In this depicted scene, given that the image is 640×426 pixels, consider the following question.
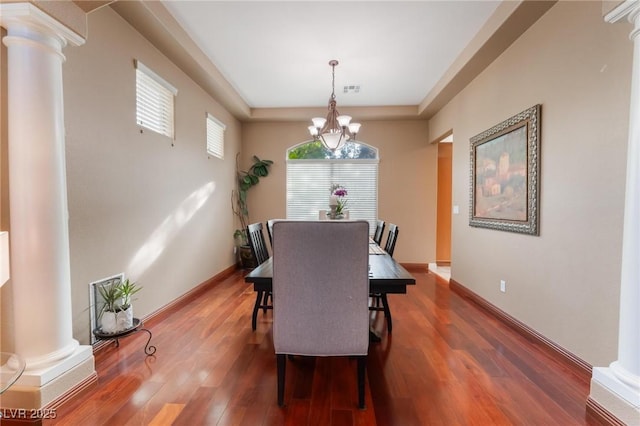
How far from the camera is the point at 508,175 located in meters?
3.01

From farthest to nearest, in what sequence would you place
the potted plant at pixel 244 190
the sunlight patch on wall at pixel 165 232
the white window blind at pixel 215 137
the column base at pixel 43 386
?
the potted plant at pixel 244 190 → the white window blind at pixel 215 137 → the sunlight patch on wall at pixel 165 232 → the column base at pixel 43 386

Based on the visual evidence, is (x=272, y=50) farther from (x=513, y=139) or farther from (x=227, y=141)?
(x=513, y=139)

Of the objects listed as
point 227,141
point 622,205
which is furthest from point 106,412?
point 227,141

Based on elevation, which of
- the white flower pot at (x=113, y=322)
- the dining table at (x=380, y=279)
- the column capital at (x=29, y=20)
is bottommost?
the white flower pot at (x=113, y=322)

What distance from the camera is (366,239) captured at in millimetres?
1541

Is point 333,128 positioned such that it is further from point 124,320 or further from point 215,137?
point 124,320

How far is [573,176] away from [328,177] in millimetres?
4036

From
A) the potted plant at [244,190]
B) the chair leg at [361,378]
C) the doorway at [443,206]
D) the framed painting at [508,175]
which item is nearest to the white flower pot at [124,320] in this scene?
the chair leg at [361,378]

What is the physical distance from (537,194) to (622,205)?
29.8 inches

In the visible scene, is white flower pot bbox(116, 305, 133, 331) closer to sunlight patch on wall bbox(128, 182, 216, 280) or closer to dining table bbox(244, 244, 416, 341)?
sunlight patch on wall bbox(128, 182, 216, 280)

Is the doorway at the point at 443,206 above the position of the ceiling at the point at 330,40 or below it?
below

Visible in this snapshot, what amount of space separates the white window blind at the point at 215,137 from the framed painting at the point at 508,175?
371 centimetres

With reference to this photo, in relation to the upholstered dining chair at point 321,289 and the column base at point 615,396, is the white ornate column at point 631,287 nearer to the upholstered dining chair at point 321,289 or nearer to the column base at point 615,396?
the column base at point 615,396

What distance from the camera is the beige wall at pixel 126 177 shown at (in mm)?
2158
